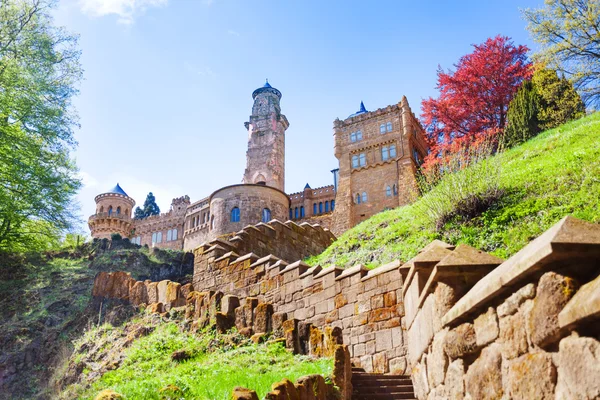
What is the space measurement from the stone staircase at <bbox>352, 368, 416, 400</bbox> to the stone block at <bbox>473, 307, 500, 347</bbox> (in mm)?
3341

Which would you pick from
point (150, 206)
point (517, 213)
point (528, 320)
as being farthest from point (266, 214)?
point (528, 320)

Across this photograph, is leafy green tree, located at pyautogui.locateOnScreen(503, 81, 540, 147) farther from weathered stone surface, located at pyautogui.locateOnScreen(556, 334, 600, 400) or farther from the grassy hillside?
weathered stone surface, located at pyautogui.locateOnScreen(556, 334, 600, 400)

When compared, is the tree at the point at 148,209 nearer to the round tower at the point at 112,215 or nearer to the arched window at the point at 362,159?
the round tower at the point at 112,215

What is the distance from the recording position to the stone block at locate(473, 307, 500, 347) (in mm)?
3264

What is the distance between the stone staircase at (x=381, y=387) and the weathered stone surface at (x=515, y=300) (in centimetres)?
377

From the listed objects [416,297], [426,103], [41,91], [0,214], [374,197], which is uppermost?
[426,103]

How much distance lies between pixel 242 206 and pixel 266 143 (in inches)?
924

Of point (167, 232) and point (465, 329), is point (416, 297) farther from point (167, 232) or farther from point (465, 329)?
point (167, 232)

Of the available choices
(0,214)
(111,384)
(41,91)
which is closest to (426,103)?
(41,91)

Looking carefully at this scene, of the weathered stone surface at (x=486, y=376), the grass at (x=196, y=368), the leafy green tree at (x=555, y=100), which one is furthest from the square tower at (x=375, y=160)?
the weathered stone surface at (x=486, y=376)

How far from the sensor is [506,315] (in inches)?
122

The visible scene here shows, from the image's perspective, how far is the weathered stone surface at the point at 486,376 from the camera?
3.23 metres

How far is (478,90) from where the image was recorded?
1325 inches

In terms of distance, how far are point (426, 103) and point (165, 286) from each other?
2633 cm
